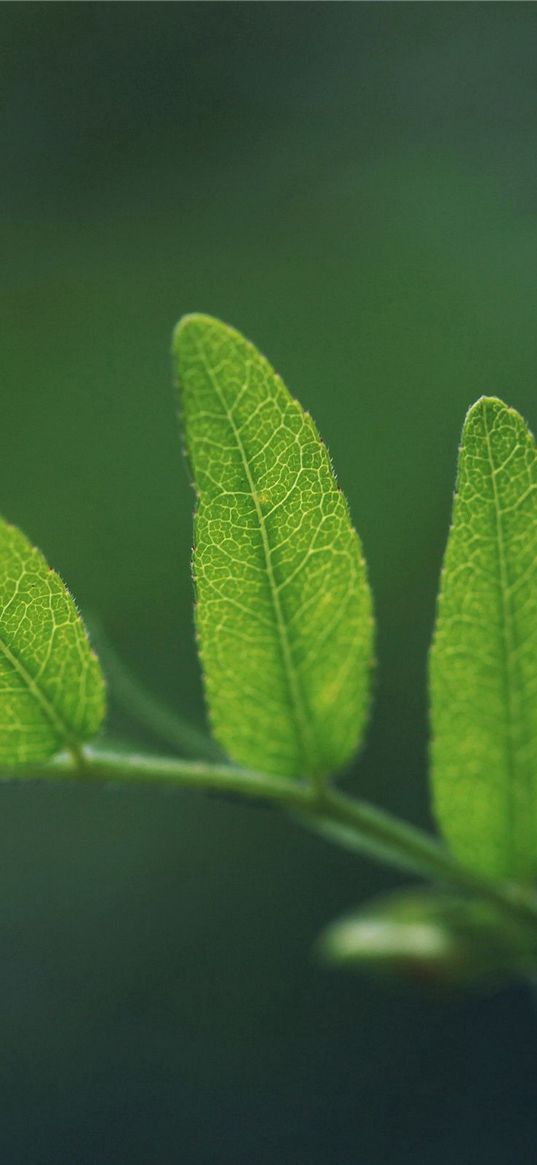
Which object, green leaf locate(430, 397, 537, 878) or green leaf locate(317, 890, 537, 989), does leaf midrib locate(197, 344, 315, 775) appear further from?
green leaf locate(317, 890, 537, 989)

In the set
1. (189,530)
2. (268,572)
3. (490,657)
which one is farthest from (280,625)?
(189,530)

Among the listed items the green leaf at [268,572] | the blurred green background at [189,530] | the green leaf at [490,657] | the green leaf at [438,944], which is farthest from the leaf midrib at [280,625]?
the blurred green background at [189,530]

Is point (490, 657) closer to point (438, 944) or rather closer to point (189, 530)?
point (438, 944)

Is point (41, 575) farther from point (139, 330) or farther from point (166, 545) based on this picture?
point (139, 330)

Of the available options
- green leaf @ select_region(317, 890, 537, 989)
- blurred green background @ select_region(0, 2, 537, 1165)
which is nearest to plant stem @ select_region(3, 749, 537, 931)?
green leaf @ select_region(317, 890, 537, 989)

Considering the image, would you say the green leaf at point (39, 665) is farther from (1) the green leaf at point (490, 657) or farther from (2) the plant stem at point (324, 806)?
(1) the green leaf at point (490, 657)

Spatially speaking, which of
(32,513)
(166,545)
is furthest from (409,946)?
(32,513)
